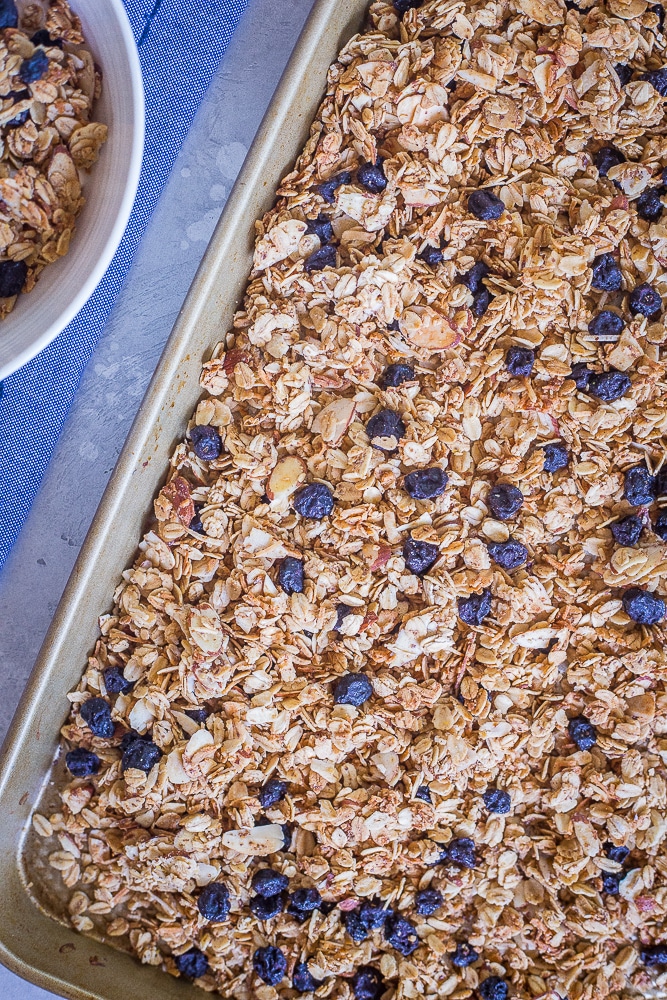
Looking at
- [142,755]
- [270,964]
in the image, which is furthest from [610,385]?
[270,964]

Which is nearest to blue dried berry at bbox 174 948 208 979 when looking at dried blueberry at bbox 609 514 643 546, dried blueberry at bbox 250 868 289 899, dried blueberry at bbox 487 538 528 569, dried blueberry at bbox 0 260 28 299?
dried blueberry at bbox 250 868 289 899

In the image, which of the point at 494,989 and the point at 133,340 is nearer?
the point at 494,989

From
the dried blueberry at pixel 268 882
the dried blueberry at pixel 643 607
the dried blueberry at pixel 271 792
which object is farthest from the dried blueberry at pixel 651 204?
the dried blueberry at pixel 268 882

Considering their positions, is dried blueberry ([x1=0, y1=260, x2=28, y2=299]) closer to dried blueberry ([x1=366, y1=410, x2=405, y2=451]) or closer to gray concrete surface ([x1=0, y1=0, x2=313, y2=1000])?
gray concrete surface ([x1=0, y1=0, x2=313, y2=1000])

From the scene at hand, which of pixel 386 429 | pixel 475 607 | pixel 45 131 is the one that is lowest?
pixel 475 607

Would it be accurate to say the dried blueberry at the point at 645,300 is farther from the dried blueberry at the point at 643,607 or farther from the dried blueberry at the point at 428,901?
the dried blueberry at the point at 428,901

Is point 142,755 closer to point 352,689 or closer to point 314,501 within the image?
point 352,689

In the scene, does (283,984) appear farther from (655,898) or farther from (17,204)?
(17,204)
